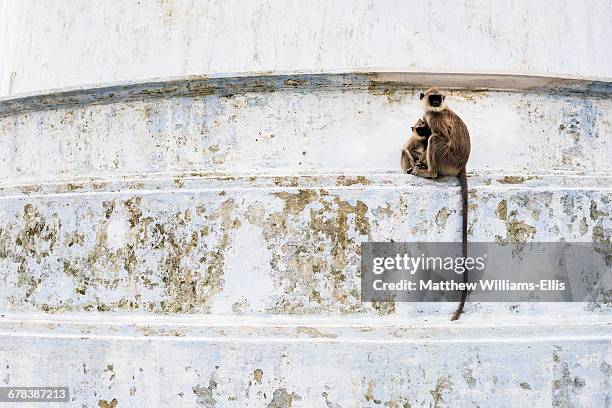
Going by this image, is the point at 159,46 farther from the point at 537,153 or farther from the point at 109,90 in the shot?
the point at 537,153

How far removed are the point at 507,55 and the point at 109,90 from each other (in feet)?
7.98

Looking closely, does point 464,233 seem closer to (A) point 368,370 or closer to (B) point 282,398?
(A) point 368,370

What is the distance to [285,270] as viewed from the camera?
18.2 feet

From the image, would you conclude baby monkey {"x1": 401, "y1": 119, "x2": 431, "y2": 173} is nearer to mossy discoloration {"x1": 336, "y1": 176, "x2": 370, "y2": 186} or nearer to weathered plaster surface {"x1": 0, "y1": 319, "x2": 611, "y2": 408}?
mossy discoloration {"x1": 336, "y1": 176, "x2": 370, "y2": 186}

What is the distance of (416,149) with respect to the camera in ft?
18.3

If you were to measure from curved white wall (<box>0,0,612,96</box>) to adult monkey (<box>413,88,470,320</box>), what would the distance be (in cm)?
21

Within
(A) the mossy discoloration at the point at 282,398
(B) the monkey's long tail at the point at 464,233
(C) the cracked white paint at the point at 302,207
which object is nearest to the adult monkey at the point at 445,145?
(B) the monkey's long tail at the point at 464,233

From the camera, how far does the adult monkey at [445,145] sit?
5426mm

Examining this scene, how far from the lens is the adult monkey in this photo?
5.43 m

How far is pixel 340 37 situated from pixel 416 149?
82 cm

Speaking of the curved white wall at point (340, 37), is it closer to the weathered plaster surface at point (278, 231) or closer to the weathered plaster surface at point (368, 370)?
the weathered plaster surface at point (278, 231)

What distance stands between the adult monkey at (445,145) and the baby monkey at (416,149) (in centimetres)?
4

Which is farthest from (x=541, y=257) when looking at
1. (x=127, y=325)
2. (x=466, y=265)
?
(x=127, y=325)

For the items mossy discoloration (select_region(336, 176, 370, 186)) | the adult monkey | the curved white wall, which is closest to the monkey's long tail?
the adult monkey
